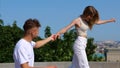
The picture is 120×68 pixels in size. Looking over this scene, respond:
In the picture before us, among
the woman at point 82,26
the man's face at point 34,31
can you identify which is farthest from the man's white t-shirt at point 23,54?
the woman at point 82,26

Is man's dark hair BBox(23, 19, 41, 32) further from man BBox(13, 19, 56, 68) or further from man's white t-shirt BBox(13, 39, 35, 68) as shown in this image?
man's white t-shirt BBox(13, 39, 35, 68)

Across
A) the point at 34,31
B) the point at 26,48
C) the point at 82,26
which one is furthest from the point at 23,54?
the point at 82,26

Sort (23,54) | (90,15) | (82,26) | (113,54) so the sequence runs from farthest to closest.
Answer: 1. (113,54)
2. (82,26)
3. (90,15)
4. (23,54)

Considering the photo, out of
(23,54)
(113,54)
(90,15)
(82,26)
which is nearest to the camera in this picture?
(23,54)

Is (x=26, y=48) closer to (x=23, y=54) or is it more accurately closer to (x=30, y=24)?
(x=23, y=54)

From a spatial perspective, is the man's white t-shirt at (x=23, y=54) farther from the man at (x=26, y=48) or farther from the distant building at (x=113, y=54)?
the distant building at (x=113, y=54)

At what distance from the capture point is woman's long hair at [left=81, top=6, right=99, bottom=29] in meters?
8.79

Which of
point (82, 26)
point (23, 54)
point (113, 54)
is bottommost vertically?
point (23, 54)

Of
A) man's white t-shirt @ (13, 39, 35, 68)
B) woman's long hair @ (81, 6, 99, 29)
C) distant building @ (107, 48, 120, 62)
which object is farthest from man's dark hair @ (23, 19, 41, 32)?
distant building @ (107, 48, 120, 62)

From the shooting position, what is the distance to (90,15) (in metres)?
8.83

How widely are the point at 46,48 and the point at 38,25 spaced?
346 inches

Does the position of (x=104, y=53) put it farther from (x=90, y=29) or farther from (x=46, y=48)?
(x=90, y=29)

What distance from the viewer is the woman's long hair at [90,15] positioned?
28.8 feet

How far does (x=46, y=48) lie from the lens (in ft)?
48.5
